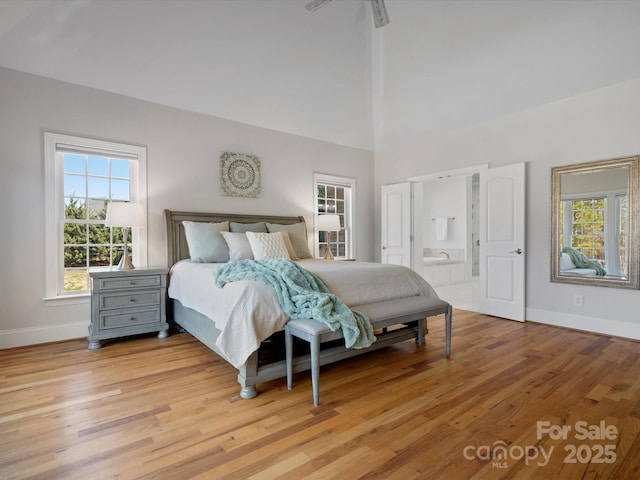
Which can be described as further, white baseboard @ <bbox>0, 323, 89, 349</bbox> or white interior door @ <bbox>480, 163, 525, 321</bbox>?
white interior door @ <bbox>480, 163, 525, 321</bbox>

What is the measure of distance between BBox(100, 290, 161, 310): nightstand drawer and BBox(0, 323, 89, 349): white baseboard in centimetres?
58

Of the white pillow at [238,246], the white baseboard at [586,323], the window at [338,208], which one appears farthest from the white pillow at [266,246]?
the white baseboard at [586,323]

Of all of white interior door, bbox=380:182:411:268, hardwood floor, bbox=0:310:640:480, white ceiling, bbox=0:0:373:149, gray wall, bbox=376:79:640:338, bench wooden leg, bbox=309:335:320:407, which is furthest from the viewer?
white interior door, bbox=380:182:411:268

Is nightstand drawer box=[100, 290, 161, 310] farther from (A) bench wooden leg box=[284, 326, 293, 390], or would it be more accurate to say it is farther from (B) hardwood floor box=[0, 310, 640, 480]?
(A) bench wooden leg box=[284, 326, 293, 390]

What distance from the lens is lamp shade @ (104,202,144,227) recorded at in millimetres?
3318

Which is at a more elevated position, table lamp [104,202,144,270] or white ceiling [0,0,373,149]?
white ceiling [0,0,373,149]

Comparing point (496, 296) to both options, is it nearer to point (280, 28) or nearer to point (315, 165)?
point (315, 165)

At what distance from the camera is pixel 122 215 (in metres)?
3.34

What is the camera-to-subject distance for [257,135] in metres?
4.68

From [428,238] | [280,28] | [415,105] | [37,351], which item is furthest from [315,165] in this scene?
[428,238]

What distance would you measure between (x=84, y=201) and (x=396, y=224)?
Result: 4.34 metres

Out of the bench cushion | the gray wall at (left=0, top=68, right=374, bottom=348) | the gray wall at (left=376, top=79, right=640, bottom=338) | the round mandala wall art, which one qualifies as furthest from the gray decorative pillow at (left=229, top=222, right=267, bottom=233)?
the gray wall at (left=376, top=79, right=640, bottom=338)

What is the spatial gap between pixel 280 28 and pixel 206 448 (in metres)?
3.89

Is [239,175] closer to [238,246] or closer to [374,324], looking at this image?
[238,246]
